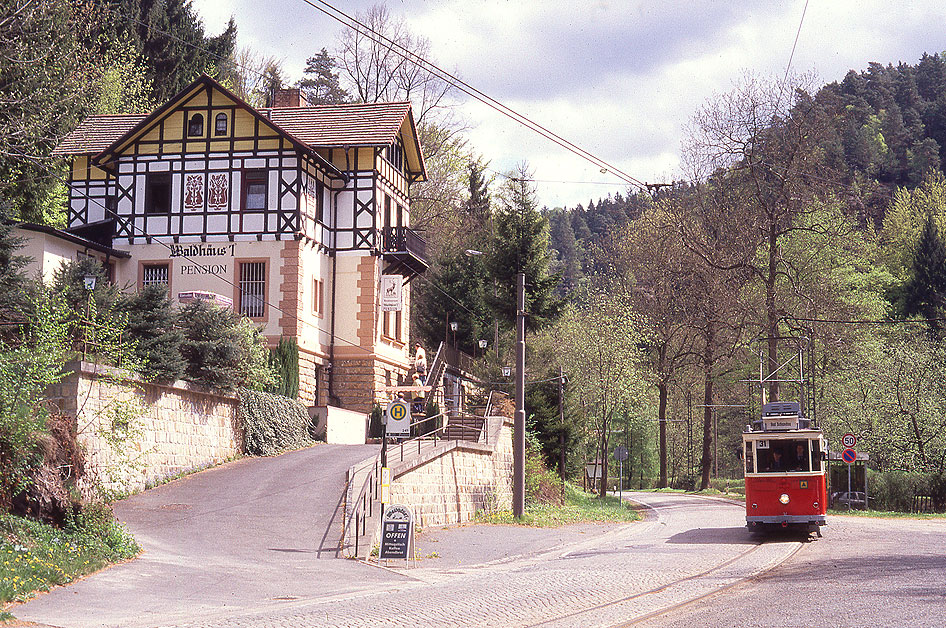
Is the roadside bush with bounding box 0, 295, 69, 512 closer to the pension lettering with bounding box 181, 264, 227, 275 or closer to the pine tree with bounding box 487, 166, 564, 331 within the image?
the pension lettering with bounding box 181, 264, 227, 275

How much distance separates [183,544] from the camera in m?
17.6

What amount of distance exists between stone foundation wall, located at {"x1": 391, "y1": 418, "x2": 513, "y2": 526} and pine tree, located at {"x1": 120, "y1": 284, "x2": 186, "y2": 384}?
20.1ft

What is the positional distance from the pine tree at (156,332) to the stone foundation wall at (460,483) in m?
6.12

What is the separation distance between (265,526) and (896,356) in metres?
37.5

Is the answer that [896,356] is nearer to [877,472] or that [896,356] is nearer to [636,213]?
[877,472]

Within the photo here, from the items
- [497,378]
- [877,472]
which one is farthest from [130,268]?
[877,472]

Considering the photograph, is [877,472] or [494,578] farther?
[877,472]

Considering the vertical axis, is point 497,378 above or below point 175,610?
above

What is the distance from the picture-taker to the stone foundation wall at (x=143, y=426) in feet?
62.1

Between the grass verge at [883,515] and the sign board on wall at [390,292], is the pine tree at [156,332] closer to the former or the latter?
the sign board on wall at [390,292]

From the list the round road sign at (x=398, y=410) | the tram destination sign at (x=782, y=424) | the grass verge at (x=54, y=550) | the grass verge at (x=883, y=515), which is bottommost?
the grass verge at (x=883, y=515)

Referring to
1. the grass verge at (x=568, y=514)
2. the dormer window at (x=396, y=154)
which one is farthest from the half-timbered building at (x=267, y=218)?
the grass verge at (x=568, y=514)

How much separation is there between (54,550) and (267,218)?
84.8 ft

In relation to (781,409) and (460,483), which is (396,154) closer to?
(460,483)
